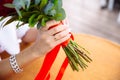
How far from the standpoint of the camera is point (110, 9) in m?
3.29

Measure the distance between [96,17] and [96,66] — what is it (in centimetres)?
210

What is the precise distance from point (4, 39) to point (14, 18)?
1.12 ft

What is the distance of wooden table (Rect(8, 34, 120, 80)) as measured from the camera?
3.27ft

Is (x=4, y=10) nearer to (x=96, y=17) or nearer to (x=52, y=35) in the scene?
(x=52, y=35)

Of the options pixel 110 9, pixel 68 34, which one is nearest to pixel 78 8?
pixel 110 9

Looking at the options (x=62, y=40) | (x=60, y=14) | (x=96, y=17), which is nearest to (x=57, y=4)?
(x=60, y=14)

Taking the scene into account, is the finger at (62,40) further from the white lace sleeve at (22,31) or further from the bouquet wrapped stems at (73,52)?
the white lace sleeve at (22,31)

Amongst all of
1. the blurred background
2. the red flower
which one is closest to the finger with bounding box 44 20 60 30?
the red flower

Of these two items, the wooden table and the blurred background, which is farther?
the blurred background

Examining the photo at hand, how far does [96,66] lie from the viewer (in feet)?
3.44

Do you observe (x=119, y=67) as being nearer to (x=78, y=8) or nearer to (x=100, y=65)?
(x=100, y=65)

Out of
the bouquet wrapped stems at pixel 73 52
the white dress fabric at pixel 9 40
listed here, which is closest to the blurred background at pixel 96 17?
the white dress fabric at pixel 9 40

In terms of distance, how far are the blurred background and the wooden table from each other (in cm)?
150

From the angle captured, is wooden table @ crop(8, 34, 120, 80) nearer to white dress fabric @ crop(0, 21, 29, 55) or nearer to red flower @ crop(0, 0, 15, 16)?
white dress fabric @ crop(0, 21, 29, 55)
